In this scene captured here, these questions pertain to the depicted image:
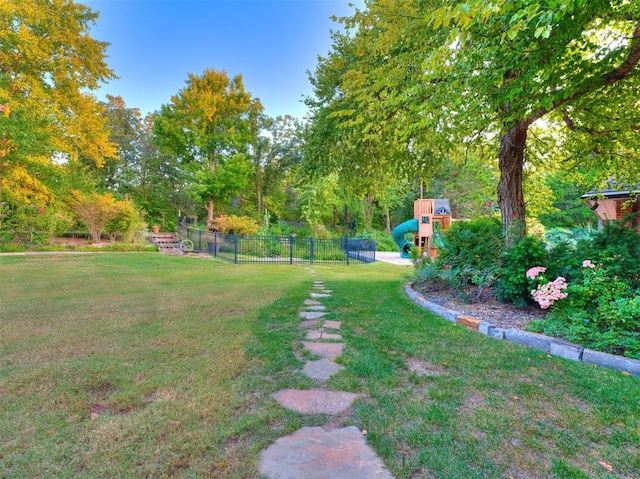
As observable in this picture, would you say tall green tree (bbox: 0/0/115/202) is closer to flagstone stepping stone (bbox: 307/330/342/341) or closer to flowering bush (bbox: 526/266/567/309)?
flagstone stepping stone (bbox: 307/330/342/341)

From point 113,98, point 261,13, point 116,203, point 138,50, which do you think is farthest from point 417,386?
point 113,98

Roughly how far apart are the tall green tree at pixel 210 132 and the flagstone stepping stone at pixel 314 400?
56.6 ft

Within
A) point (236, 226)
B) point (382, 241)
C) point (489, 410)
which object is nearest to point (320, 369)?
point (489, 410)

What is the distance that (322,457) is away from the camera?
4.48 feet

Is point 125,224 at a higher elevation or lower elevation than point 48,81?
lower

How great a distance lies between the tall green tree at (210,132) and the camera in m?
17.8

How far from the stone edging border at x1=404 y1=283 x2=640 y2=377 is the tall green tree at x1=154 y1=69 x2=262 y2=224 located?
54.5 feet

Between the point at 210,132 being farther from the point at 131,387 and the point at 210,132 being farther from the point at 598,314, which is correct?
the point at 598,314

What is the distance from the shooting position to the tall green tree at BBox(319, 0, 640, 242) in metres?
2.87

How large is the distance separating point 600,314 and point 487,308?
1.22 metres

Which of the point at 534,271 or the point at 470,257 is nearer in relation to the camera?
the point at 534,271

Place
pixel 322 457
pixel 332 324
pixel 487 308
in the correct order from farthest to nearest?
pixel 487 308
pixel 332 324
pixel 322 457

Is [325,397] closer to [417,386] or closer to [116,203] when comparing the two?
[417,386]

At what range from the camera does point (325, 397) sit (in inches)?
75.4
